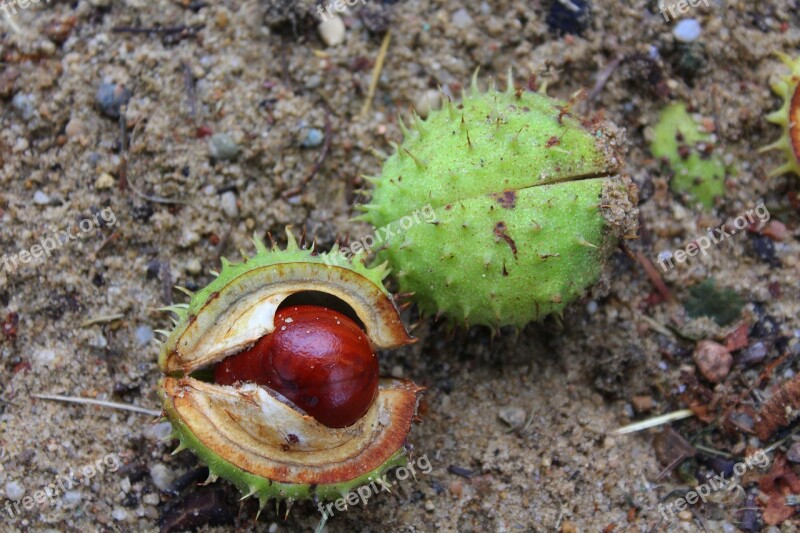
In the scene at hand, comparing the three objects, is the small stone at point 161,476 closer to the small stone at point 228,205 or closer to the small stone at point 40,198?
the small stone at point 228,205

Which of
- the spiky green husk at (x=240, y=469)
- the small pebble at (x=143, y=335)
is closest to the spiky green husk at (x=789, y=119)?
the spiky green husk at (x=240, y=469)

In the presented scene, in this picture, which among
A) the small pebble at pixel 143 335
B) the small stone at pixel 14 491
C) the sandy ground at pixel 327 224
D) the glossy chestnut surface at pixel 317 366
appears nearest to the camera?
the glossy chestnut surface at pixel 317 366

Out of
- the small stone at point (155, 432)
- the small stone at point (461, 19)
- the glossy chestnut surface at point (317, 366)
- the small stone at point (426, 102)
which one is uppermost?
the small stone at point (461, 19)

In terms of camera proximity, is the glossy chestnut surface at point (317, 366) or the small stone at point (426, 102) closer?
the glossy chestnut surface at point (317, 366)

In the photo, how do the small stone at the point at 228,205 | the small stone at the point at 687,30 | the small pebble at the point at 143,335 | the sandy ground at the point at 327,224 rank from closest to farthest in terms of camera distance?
the sandy ground at the point at 327,224 < the small pebble at the point at 143,335 < the small stone at the point at 228,205 < the small stone at the point at 687,30

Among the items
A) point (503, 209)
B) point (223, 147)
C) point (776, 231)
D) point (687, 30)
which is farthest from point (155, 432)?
point (687, 30)

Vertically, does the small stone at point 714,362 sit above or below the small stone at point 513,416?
above

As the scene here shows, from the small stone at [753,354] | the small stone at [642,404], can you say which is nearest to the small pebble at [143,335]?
the small stone at [642,404]
